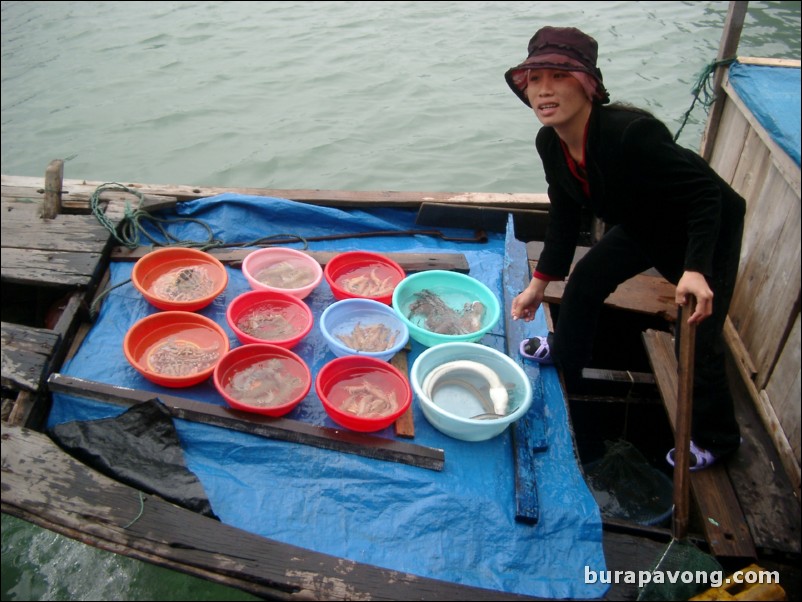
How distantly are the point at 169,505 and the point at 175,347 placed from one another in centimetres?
110

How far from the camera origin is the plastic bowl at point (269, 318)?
11.3 ft

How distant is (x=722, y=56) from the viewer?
159 inches

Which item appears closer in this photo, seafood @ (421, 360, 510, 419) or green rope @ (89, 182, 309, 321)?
seafood @ (421, 360, 510, 419)

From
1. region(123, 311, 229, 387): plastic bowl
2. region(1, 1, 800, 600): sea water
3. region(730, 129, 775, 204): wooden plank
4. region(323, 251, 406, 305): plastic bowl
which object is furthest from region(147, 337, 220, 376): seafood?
region(1, 1, 800, 600): sea water

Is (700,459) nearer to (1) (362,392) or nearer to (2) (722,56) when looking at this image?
(1) (362,392)

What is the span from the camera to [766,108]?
3.47 m

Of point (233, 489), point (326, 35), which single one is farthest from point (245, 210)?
point (326, 35)

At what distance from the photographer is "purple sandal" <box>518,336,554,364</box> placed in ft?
11.7

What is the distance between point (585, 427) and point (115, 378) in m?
2.87

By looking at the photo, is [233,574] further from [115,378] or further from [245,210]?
[245,210]

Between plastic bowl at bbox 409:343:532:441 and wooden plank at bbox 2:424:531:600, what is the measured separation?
0.78 meters

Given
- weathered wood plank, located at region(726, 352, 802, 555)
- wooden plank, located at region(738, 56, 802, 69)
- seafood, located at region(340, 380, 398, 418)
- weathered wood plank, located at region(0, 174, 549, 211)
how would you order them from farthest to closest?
weathered wood plank, located at region(0, 174, 549, 211) → wooden plank, located at region(738, 56, 802, 69) → seafood, located at region(340, 380, 398, 418) → weathered wood plank, located at region(726, 352, 802, 555)

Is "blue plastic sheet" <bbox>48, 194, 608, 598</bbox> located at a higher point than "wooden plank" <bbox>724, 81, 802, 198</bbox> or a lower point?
lower

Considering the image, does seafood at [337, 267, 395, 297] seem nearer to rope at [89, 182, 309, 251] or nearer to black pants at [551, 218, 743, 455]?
rope at [89, 182, 309, 251]
